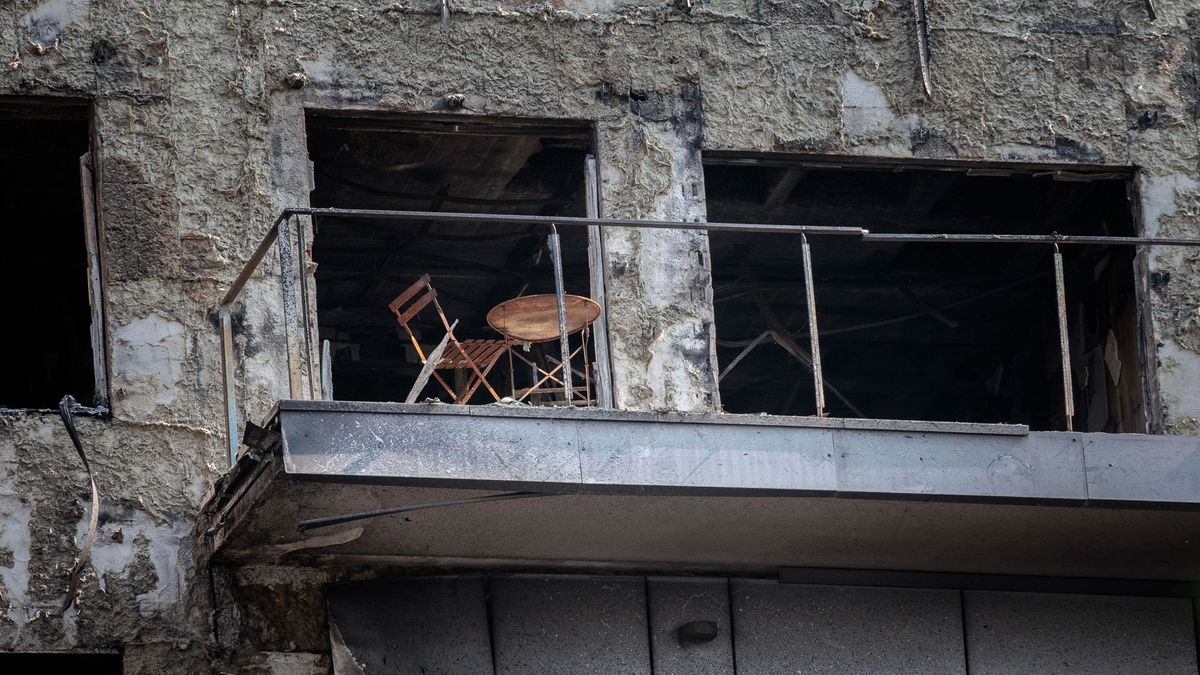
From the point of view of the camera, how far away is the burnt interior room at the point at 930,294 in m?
11.3

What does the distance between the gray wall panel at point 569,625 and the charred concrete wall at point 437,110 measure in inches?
39.2

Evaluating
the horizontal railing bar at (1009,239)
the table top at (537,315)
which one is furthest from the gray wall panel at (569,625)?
the horizontal railing bar at (1009,239)

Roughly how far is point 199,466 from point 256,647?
88 centimetres

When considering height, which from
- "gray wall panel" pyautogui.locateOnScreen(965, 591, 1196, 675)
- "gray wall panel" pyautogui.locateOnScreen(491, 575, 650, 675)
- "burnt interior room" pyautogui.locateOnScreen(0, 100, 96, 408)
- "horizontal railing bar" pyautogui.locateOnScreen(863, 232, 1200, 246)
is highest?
"burnt interior room" pyautogui.locateOnScreen(0, 100, 96, 408)

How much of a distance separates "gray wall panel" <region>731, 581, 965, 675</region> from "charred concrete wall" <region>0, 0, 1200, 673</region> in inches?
40.1

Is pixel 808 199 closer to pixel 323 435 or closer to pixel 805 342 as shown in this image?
pixel 805 342

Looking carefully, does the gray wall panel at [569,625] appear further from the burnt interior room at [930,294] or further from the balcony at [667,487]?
the burnt interior room at [930,294]

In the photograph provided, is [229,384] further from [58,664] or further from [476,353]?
[58,664]

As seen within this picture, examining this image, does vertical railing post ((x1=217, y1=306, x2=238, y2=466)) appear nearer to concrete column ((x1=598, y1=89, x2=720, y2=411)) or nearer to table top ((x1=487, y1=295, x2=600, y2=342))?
table top ((x1=487, y1=295, x2=600, y2=342))

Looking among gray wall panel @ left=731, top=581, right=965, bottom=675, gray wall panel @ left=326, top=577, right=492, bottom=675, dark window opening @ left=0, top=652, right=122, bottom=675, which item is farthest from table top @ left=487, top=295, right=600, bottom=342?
dark window opening @ left=0, top=652, right=122, bottom=675

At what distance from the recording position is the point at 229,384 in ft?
30.6

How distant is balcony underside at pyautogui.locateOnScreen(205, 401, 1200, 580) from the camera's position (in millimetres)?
8312

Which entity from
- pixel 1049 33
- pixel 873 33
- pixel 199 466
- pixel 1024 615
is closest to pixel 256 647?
pixel 199 466

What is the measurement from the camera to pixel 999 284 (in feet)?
43.0
